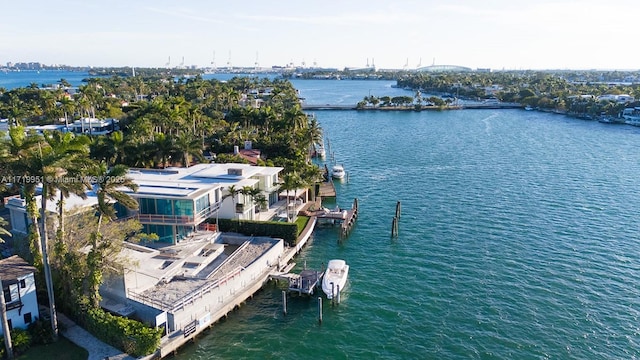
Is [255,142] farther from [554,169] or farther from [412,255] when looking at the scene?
[554,169]

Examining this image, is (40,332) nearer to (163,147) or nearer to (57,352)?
(57,352)

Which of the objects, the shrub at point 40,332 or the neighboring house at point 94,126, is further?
the neighboring house at point 94,126

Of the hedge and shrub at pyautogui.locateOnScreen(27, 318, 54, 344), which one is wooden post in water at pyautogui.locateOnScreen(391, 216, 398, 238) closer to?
the hedge

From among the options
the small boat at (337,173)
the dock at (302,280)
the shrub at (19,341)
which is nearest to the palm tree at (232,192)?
the dock at (302,280)

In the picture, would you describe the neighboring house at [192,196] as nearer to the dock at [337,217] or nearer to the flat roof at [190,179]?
the flat roof at [190,179]

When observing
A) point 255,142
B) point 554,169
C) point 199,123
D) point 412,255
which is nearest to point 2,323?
point 412,255
